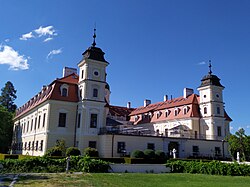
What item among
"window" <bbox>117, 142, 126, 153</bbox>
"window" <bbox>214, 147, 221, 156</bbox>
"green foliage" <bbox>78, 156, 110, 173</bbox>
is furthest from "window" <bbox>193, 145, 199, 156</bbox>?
"green foliage" <bbox>78, 156, 110, 173</bbox>

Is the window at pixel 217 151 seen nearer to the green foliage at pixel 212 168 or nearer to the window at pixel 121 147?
the window at pixel 121 147

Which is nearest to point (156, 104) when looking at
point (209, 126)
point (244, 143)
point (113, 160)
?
point (209, 126)

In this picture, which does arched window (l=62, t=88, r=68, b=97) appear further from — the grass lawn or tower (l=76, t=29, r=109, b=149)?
the grass lawn

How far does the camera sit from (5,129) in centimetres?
4844

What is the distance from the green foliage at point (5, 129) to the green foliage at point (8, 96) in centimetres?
1408

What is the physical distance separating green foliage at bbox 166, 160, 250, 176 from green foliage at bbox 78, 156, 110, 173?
6082mm

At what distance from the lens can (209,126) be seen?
41531mm

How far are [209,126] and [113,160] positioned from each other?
71.5ft

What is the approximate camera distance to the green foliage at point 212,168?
19.3m

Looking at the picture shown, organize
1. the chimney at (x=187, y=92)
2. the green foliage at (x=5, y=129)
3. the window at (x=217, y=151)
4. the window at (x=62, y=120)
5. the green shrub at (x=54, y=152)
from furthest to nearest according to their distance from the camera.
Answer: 1. the chimney at (x=187, y=92)
2. the green foliage at (x=5, y=129)
3. the window at (x=217, y=151)
4. the window at (x=62, y=120)
5. the green shrub at (x=54, y=152)

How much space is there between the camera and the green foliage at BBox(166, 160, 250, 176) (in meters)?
19.3

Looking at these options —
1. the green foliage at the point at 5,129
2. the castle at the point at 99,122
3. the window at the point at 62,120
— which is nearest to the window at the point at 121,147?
the castle at the point at 99,122

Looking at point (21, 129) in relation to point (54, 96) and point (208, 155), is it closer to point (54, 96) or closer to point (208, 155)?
point (54, 96)

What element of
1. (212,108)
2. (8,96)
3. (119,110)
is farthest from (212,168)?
(8,96)
